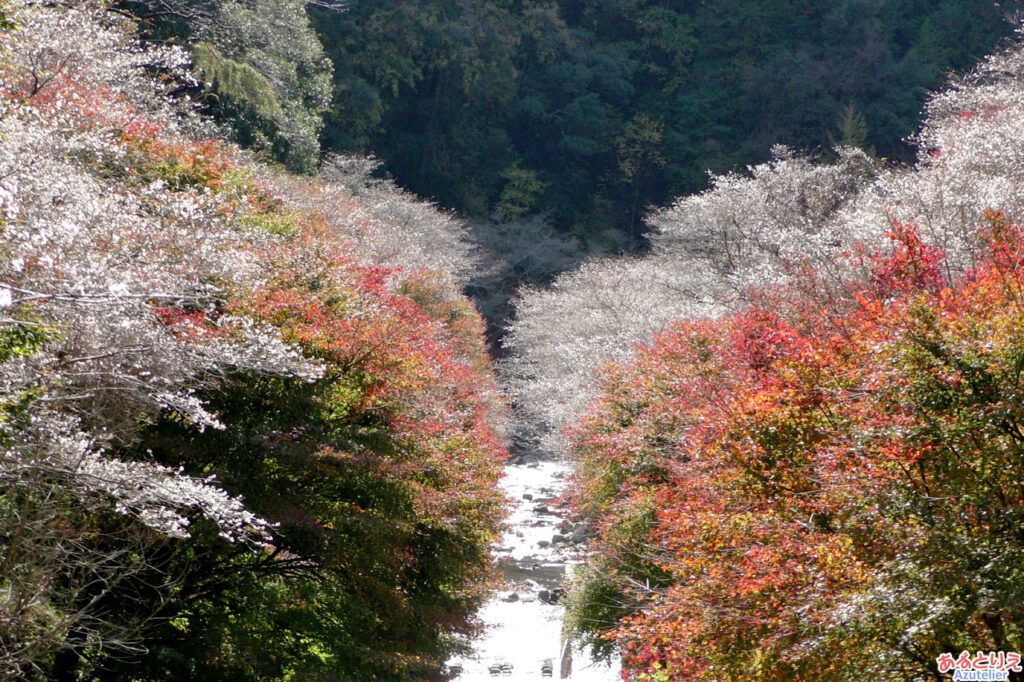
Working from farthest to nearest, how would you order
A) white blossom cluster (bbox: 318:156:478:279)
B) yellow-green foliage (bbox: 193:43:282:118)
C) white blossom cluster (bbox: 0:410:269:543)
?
white blossom cluster (bbox: 318:156:478:279) < yellow-green foliage (bbox: 193:43:282:118) < white blossom cluster (bbox: 0:410:269:543)

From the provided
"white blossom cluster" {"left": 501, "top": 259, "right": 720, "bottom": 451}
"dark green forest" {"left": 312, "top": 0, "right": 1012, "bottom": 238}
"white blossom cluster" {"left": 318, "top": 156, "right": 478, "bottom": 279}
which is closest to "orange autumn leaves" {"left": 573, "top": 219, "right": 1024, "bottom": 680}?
"white blossom cluster" {"left": 501, "top": 259, "right": 720, "bottom": 451}

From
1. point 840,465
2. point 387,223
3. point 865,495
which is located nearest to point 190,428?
point 840,465

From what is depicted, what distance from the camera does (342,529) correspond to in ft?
33.5

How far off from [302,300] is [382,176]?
3313cm

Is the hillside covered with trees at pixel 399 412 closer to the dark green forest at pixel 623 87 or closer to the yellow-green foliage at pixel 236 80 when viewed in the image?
the yellow-green foliage at pixel 236 80

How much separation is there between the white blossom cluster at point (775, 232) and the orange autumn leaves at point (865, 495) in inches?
153

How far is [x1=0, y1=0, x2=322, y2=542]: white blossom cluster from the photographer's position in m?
5.75

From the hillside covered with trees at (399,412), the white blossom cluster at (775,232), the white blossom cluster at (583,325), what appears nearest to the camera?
the hillside covered with trees at (399,412)

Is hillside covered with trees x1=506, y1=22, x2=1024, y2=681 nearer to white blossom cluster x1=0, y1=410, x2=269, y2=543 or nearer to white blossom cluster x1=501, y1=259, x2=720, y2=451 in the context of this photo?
white blossom cluster x1=0, y1=410, x2=269, y2=543

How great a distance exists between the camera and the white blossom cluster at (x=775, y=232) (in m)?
14.7

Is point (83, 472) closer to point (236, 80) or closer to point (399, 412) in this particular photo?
point (399, 412)

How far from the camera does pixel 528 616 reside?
21.1m

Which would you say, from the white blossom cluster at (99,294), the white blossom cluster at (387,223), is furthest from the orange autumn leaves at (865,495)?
the white blossom cluster at (387,223)

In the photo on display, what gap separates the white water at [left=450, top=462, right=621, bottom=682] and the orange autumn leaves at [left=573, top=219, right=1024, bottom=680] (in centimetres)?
664
